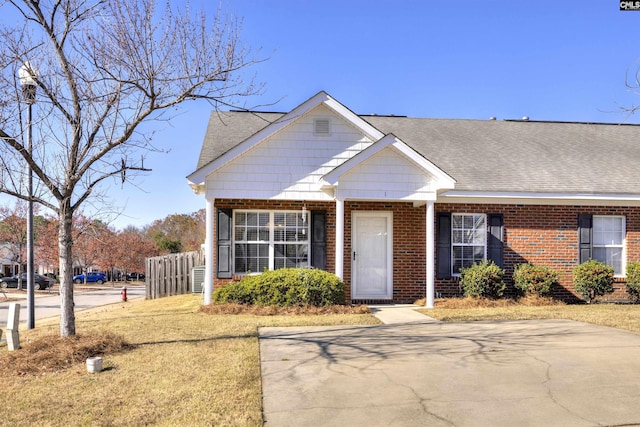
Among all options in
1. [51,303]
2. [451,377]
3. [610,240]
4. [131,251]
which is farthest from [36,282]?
[451,377]

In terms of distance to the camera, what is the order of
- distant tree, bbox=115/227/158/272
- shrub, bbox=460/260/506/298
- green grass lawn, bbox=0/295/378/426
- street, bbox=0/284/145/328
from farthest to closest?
distant tree, bbox=115/227/158/272, street, bbox=0/284/145/328, shrub, bbox=460/260/506/298, green grass lawn, bbox=0/295/378/426

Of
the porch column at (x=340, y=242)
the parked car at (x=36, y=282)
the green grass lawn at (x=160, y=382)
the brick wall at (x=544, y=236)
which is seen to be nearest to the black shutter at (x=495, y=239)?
the brick wall at (x=544, y=236)

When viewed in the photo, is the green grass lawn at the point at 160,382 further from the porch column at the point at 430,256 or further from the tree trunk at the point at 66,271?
the porch column at the point at 430,256

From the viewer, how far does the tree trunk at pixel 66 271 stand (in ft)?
23.5

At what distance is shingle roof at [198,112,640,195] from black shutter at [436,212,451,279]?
977 millimetres

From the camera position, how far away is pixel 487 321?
9.20 meters

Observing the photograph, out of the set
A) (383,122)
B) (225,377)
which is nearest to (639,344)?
(225,377)

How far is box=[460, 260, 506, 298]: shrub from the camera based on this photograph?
1170 centimetres

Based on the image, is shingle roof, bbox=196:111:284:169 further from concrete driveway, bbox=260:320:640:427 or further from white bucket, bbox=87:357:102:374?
white bucket, bbox=87:357:102:374

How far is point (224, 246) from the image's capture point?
1183cm

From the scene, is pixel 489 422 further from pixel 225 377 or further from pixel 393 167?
pixel 393 167

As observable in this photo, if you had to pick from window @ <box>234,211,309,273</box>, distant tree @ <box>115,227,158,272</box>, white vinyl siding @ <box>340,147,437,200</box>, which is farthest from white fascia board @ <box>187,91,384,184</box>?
distant tree @ <box>115,227,158,272</box>

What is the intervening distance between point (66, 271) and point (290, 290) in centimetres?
466

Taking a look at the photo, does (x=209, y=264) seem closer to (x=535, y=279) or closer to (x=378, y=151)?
(x=378, y=151)
